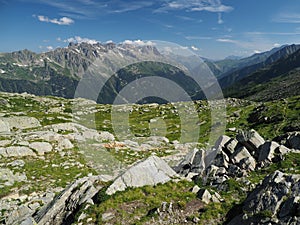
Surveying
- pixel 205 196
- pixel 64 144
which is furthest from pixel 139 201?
pixel 64 144

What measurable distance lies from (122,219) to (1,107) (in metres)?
169

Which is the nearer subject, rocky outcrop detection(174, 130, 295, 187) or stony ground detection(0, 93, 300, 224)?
stony ground detection(0, 93, 300, 224)

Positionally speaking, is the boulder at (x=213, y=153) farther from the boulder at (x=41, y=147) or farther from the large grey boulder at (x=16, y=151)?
the large grey boulder at (x=16, y=151)

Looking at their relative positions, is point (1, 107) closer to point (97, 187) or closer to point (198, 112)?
point (198, 112)

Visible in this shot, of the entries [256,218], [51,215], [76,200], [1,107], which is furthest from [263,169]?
[1,107]

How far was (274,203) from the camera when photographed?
53.8ft

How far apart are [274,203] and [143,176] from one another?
423 inches

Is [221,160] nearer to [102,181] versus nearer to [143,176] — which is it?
[143,176]

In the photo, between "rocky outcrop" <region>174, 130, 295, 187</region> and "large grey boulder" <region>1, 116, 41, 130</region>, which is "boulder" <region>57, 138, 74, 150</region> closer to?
"rocky outcrop" <region>174, 130, 295, 187</region>

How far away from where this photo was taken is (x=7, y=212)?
2430cm

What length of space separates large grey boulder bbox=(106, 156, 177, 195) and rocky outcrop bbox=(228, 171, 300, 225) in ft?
24.9

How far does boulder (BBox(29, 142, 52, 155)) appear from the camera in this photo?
39625 mm

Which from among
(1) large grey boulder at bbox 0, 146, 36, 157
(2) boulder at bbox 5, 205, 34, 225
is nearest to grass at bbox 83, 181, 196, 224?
(2) boulder at bbox 5, 205, 34, 225

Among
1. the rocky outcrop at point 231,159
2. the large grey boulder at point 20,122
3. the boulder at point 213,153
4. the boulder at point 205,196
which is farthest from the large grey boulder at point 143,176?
the large grey boulder at point 20,122
